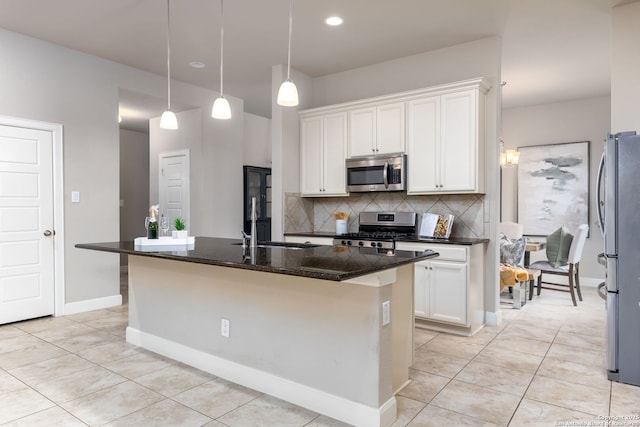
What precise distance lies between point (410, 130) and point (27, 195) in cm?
398

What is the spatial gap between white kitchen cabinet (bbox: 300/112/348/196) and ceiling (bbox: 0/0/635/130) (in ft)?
2.27

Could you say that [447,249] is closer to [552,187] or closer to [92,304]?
[552,187]

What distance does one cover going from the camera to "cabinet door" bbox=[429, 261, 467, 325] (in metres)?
3.73

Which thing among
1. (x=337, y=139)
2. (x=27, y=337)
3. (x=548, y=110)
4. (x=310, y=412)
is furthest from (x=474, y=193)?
(x=27, y=337)

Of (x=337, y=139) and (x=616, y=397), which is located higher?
(x=337, y=139)

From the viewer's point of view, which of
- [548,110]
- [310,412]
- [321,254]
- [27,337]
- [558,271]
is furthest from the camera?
[548,110]

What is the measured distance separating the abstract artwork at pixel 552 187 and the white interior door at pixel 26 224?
656 cm

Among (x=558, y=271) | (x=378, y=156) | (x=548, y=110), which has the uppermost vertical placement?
(x=548, y=110)

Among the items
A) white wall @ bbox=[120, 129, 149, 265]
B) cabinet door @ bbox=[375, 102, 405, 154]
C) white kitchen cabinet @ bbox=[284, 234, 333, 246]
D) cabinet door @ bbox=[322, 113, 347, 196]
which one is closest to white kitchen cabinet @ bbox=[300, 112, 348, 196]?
cabinet door @ bbox=[322, 113, 347, 196]

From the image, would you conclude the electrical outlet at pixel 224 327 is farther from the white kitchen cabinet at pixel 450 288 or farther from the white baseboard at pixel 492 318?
the white baseboard at pixel 492 318

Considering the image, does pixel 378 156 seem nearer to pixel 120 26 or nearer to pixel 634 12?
pixel 634 12

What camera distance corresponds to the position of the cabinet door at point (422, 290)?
3.94 meters

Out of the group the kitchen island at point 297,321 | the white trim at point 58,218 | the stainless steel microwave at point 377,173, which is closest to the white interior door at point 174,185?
the white trim at point 58,218

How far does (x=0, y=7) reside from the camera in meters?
3.55
